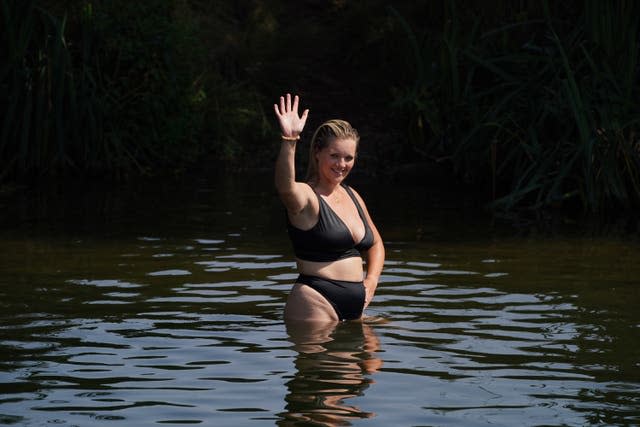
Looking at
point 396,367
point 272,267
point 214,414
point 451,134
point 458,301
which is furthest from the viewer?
point 451,134

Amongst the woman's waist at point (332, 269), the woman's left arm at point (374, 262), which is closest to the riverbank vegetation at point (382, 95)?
the woman's left arm at point (374, 262)

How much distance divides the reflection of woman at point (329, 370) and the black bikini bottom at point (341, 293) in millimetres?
87

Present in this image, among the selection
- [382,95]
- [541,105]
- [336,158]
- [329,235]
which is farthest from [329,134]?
[382,95]

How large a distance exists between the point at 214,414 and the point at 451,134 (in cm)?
1037

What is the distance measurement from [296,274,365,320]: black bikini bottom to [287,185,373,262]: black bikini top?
5.0 inches

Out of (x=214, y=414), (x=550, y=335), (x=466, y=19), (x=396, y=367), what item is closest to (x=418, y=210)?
(x=466, y=19)

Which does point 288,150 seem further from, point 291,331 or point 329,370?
point 291,331

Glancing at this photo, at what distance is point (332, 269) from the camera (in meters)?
7.71

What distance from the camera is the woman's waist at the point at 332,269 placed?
25.2ft

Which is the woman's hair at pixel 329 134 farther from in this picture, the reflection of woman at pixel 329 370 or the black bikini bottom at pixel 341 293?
the reflection of woman at pixel 329 370

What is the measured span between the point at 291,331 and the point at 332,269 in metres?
0.42

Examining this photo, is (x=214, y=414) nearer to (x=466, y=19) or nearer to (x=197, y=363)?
(x=197, y=363)

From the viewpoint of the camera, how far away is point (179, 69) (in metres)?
18.3

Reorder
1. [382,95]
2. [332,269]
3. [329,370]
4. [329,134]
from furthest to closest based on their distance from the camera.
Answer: [382,95] < [332,269] < [329,134] < [329,370]
